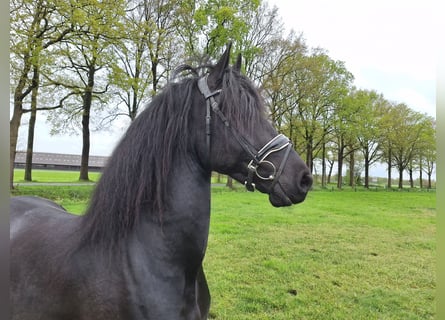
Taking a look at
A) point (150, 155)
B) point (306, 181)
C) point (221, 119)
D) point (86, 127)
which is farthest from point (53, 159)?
point (306, 181)

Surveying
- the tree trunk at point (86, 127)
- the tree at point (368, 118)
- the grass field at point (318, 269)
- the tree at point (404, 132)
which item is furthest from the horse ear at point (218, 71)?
the tree at point (404, 132)

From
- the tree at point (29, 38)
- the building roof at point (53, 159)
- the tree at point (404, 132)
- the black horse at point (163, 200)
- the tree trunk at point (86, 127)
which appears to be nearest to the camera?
the black horse at point (163, 200)

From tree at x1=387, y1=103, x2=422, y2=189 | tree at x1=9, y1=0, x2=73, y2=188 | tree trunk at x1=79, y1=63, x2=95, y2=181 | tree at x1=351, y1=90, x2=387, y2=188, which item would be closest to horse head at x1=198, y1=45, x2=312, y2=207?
tree at x1=9, y1=0, x2=73, y2=188

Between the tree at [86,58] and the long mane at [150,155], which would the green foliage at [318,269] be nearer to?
the long mane at [150,155]

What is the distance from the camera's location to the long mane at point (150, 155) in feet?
5.50

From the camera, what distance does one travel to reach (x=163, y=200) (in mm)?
1686

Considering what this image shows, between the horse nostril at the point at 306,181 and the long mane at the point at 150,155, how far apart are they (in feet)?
1.23

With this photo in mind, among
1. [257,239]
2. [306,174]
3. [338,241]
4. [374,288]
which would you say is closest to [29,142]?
[257,239]

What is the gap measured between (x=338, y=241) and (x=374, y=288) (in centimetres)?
318

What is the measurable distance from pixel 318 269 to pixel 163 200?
16.2ft

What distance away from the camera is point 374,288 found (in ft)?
16.5

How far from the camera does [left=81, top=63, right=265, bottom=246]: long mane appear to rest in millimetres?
1678

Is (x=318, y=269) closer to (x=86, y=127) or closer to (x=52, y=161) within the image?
(x=52, y=161)

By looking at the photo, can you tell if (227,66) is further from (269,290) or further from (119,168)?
(269,290)
